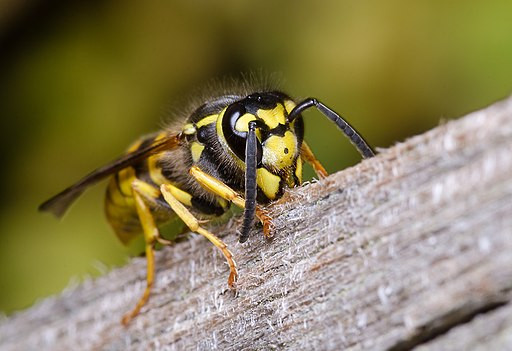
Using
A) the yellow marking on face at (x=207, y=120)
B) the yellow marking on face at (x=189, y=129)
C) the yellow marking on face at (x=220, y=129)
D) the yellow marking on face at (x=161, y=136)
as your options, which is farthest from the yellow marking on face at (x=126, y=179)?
the yellow marking on face at (x=220, y=129)

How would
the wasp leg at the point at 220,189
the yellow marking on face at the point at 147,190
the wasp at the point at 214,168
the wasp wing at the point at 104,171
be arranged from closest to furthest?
1. the wasp leg at the point at 220,189
2. the wasp at the point at 214,168
3. the wasp wing at the point at 104,171
4. the yellow marking on face at the point at 147,190

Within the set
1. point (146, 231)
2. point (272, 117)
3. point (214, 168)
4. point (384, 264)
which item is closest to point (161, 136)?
point (146, 231)

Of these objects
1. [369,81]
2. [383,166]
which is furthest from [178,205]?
[369,81]

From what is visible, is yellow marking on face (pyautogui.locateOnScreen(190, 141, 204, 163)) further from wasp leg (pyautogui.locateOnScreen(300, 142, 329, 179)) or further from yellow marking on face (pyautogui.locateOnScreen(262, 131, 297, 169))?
yellow marking on face (pyautogui.locateOnScreen(262, 131, 297, 169))

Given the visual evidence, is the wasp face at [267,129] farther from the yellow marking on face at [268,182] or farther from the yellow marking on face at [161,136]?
the yellow marking on face at [161,136]

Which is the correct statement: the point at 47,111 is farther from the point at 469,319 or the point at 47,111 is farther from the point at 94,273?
the point at 469,319
